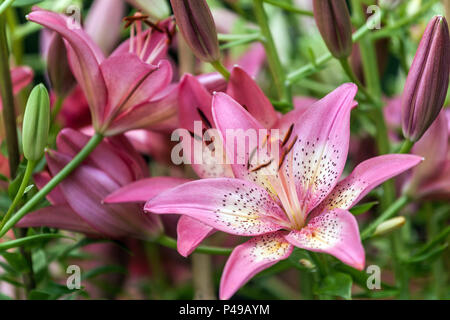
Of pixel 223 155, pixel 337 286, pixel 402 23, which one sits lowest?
pixel 337 286

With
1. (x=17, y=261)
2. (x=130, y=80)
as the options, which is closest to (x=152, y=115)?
(x=130, y=80)

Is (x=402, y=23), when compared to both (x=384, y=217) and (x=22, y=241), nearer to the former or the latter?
(x=384, y=217)

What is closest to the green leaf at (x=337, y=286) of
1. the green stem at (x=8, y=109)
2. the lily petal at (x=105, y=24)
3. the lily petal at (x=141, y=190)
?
the lily petal at (x=141, y=190)

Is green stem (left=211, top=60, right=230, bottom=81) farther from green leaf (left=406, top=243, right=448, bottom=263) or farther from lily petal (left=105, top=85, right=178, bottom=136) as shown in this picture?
green leaf (left=406, top=243, right=448, bottom=263)

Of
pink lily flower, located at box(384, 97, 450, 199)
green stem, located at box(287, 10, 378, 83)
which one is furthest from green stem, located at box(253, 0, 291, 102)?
pink lily flower, located at box(384, 97, 450, 199)

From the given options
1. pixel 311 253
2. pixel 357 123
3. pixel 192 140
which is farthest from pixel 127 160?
pixel 357 123

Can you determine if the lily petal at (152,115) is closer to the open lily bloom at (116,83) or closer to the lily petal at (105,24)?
the open lily bloom at (116,83)
